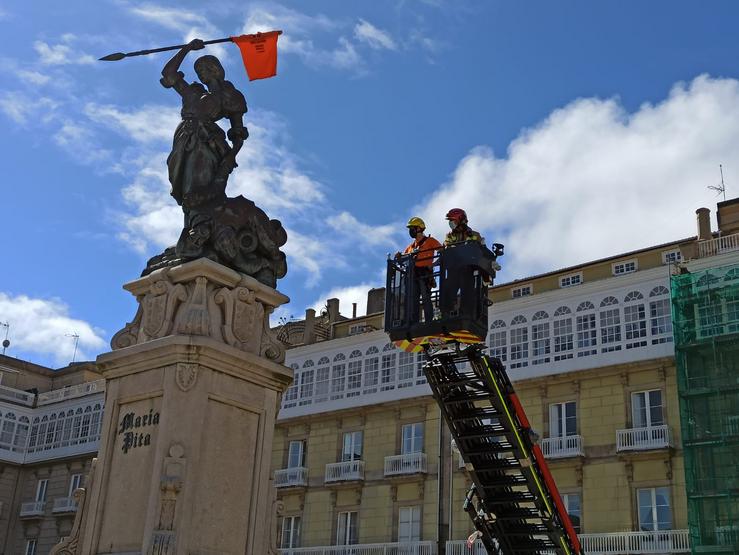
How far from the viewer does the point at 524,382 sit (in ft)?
126

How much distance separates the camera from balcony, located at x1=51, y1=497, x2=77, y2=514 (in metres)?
53.6

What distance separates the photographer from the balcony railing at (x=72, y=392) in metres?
56.8

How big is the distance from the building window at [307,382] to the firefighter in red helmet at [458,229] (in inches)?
1233

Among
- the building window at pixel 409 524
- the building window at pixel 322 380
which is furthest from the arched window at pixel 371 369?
the building window at pixel 409 524

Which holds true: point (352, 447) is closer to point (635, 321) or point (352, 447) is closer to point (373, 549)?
point (373, 549)

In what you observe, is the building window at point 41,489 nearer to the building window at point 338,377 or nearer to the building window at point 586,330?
the building window at point 338,377

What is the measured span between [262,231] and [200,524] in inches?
158

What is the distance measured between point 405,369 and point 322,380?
16.7 feet

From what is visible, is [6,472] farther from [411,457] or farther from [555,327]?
[555,327]

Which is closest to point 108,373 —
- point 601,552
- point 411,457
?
point 601,552

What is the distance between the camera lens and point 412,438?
41.8 meters

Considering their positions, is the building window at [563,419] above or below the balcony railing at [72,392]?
below

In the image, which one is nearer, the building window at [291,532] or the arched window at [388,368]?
the arched window at [388,368]

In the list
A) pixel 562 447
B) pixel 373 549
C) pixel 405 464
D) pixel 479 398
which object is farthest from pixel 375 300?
pixel 479 398
